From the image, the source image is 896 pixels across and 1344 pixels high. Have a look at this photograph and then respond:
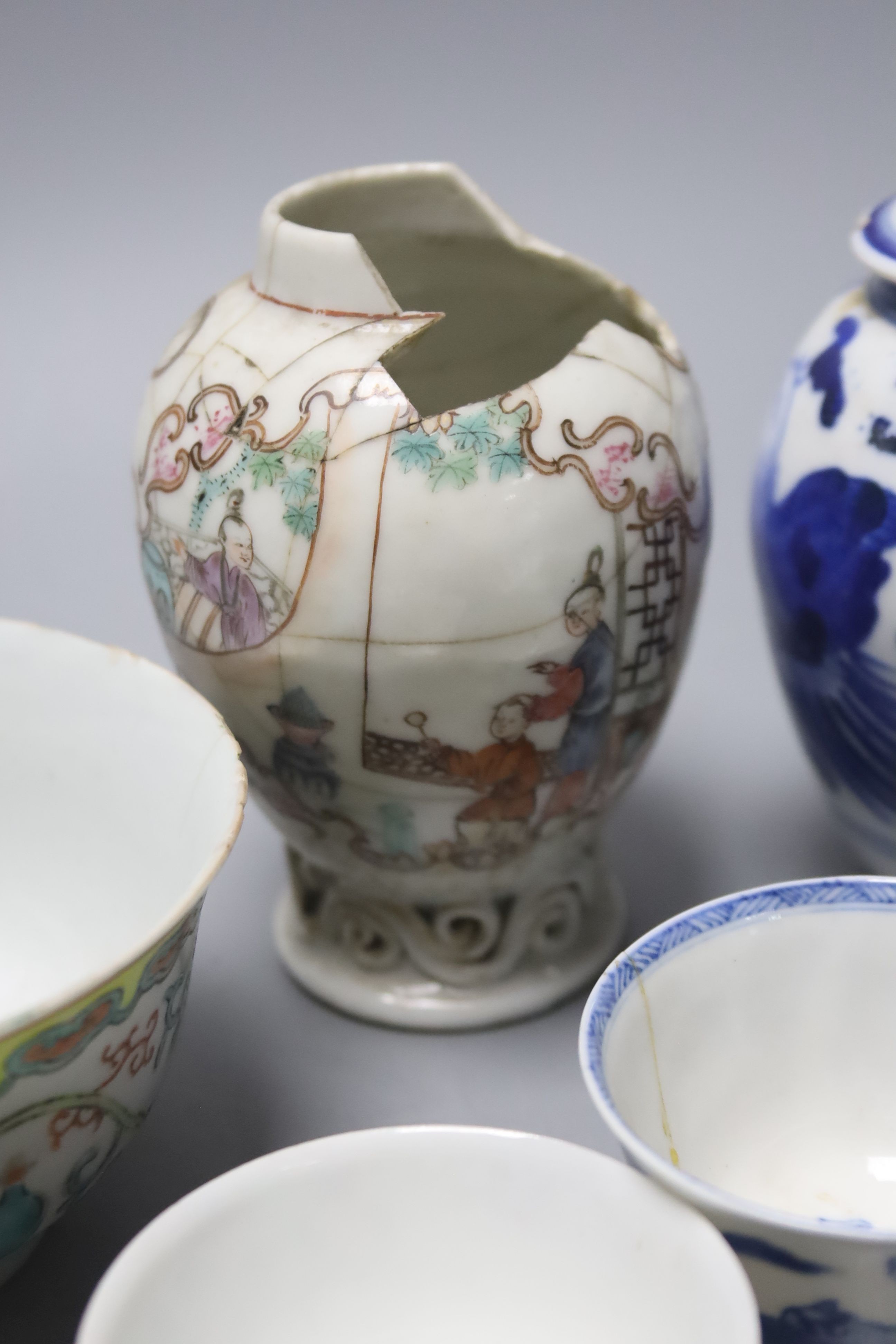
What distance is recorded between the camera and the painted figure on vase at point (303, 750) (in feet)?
3.30

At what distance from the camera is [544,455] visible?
966mm

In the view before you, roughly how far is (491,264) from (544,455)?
25cm

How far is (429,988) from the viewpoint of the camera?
1158mm

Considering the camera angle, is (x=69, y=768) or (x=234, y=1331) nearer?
(x=234, y=1331)

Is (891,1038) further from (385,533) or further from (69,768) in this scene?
(69,768)

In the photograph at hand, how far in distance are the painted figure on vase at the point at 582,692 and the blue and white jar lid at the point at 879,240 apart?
0.25m

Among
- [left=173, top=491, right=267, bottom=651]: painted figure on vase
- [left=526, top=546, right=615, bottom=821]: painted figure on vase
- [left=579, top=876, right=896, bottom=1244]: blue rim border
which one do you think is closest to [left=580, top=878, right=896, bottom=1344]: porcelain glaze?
[left=579, top=876, right=896, bottom=1244]: blue rim border

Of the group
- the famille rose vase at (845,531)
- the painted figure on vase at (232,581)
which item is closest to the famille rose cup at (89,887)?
the painted figure on vase at (232,581)

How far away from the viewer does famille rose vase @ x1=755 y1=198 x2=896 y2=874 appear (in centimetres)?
105

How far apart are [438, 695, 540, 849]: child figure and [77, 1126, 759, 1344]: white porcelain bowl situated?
0.84 ft

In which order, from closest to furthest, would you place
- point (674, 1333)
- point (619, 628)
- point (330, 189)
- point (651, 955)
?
point (674, 1333) < point (651, 955) < point (619, 628) < point (330, 189)

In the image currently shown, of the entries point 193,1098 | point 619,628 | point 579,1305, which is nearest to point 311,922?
point 193,1098

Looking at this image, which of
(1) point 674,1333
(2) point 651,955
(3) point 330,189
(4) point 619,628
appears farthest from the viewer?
(3) point 330,189

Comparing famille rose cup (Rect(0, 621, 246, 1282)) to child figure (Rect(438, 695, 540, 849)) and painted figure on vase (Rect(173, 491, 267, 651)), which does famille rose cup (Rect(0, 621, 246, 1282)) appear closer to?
painted figure on vase (Rect(173, 491, 267, 651))
